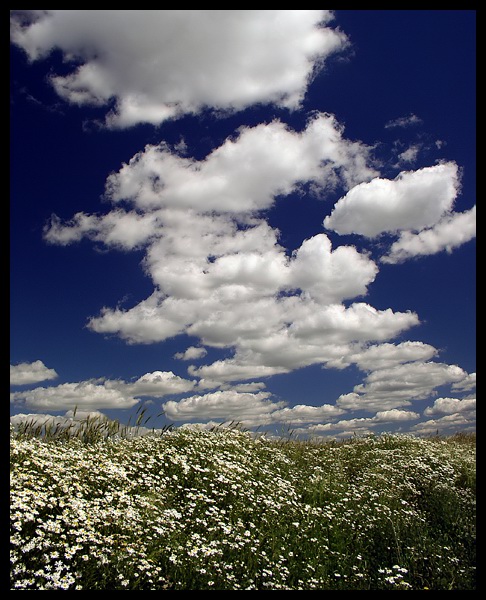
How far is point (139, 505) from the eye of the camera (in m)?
9.05

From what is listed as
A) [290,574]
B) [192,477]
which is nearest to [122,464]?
[192,477]

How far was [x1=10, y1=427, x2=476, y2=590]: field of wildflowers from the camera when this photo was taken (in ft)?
23.4

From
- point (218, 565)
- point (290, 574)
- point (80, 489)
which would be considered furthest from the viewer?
point (80, 489)

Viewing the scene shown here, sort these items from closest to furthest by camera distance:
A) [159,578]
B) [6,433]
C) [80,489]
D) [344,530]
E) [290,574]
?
[6,433] → [159,578] → [290,574] → [80,489] → [344,530]

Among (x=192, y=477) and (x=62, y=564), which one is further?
(x=192, y=477)

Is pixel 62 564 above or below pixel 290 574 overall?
above

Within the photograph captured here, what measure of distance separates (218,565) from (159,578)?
1073mm

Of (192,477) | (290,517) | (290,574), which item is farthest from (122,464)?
(290,574)

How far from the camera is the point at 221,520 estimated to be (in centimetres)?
944

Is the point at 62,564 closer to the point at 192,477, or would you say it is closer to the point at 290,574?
the point at 290,574

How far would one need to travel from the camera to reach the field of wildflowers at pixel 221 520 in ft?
23.4
